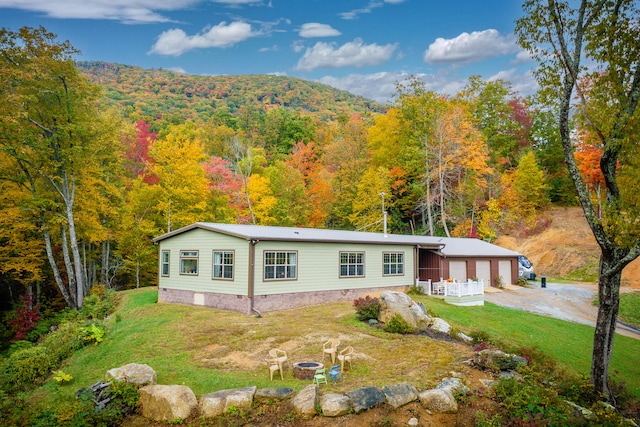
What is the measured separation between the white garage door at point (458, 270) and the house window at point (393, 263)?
12.5 ft

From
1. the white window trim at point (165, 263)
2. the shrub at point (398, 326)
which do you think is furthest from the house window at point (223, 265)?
the shrub at point (398, 326)

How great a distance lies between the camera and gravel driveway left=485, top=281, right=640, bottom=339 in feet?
62.3

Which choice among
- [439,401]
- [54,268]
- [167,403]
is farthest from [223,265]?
[439,401]

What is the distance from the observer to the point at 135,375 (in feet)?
26.0

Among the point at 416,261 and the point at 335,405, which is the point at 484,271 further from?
the point at 335,405

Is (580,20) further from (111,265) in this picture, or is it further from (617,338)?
→ (111,265)

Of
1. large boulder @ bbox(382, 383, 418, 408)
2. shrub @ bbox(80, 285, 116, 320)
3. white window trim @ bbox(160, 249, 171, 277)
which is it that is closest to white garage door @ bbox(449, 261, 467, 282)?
white window trim @ bbox(160, 249, 171, 277)

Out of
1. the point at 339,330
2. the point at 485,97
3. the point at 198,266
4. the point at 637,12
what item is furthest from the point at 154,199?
the point at 485,97

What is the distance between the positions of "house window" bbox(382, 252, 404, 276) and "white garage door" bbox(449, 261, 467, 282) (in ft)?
12.5

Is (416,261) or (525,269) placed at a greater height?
(416,261)

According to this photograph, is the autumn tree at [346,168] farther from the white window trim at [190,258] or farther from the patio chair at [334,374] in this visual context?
the patio chair at [334,374]

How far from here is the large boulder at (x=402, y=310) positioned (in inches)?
507

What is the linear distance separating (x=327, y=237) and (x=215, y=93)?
100618 millimetres

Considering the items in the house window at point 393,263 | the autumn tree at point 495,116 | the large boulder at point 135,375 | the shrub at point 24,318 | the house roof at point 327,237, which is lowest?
the shrub at point 24,318
